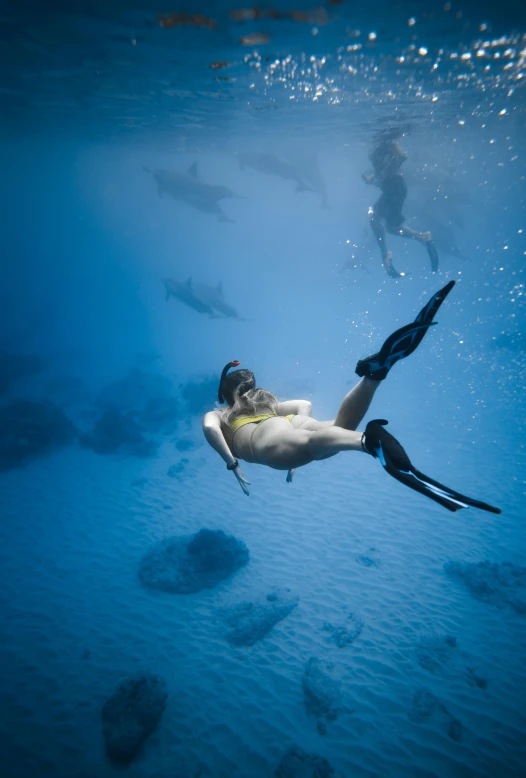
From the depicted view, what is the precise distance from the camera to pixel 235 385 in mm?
4160

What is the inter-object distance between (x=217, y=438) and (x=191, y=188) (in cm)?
2232

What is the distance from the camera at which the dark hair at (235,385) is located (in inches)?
163

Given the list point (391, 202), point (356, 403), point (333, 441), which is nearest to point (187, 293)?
point (391, 202)

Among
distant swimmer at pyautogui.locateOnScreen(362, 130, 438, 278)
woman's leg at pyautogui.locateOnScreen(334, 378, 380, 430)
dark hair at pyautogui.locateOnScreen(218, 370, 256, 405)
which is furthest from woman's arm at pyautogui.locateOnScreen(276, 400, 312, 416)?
distant swimmer at pyautogui.locateOnScreen(362, 130, 438, 278)

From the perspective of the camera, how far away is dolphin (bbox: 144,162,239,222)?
2019 centimetres

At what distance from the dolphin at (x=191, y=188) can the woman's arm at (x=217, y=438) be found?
20838mm

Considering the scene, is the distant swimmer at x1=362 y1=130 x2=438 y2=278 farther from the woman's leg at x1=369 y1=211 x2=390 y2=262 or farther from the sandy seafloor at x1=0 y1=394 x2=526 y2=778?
the sandy seafloor at x1=0 y1=394 x2=526 y2=778

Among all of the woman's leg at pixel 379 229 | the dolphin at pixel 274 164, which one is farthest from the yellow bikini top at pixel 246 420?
the dolphin at pixel 274 164

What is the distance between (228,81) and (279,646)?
50.3 feet

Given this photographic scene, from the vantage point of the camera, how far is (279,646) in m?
6.03

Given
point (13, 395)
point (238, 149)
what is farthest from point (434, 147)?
point (13, 395)

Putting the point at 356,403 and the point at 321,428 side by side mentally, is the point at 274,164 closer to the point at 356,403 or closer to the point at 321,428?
the point at 356,403

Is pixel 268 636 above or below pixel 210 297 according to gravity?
below

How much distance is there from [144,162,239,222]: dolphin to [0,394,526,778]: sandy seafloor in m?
18.5
